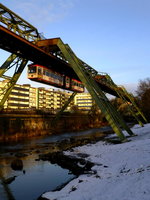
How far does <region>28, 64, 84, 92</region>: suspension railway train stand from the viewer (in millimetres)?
26861

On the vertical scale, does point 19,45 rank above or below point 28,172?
above

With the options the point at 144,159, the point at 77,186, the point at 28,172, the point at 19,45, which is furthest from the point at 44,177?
the point at 19,45

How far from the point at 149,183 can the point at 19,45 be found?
765 inches

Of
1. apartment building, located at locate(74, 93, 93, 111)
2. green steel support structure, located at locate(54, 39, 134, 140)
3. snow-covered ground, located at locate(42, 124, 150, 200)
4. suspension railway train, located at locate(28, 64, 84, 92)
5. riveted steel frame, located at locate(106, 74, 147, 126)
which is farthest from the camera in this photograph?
apartment building, located at locate(74, 93, 93, 111)

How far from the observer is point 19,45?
860 inches

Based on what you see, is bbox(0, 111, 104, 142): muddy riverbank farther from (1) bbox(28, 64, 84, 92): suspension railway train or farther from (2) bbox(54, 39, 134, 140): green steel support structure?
(2) bbox(54, 39, 134, 140): green steel support structure

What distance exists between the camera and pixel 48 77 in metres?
29.2

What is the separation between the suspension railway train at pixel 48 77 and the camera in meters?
26.9

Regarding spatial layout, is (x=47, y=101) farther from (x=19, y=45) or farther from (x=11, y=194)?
(x=11, y=194)

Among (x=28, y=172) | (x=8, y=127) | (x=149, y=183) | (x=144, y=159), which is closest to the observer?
(x=149, y=183)

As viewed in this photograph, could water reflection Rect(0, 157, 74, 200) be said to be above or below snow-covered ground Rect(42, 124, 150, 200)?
below

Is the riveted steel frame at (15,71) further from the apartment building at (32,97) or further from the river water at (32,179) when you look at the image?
the apartment building at (32,97)

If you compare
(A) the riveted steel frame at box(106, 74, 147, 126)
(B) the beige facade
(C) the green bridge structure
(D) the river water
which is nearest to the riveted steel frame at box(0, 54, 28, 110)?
(C) the green bridge structure

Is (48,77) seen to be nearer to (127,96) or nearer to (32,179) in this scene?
(32,179)
